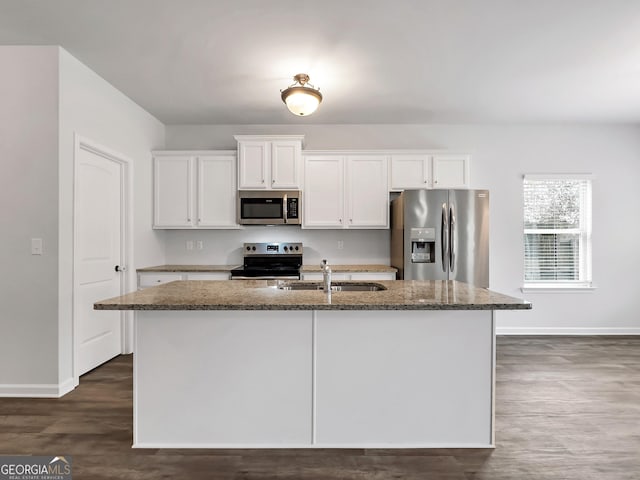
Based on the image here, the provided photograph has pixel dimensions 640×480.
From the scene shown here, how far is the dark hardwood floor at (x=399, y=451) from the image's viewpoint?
6.11 ft

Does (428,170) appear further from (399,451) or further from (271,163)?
(399,451)

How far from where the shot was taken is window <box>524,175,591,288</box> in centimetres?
480

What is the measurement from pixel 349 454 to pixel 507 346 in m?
2.93

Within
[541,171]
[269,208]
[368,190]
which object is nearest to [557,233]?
[541,171]

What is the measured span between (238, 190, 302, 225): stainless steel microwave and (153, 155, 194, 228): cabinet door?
2.10ft

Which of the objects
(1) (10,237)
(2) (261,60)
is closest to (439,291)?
(2) (261,60)

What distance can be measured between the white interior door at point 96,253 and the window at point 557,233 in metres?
4.81

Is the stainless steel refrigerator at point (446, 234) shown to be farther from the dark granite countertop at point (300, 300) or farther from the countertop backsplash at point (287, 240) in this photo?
the dark granite countertop at point (300, 300)

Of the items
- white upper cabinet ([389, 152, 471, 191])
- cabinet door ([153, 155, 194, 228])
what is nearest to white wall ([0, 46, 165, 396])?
cabinet door ([153, 155, 194, 228])

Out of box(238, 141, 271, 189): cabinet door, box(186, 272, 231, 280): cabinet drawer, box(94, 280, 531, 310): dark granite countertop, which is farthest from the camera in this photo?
box(238, 141, 271, 189): cabinet door

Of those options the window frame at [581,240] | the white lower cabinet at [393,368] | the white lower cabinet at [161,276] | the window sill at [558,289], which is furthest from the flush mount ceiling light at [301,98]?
the window sill at [558,289]

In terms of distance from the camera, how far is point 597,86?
3521mm

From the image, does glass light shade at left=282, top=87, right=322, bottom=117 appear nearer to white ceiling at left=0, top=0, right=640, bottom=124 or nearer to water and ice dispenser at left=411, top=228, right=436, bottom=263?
white ceiling at left=0, top=0, right=640, bottom=124

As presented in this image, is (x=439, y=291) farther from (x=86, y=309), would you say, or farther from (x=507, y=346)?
(x=86, y=309)
